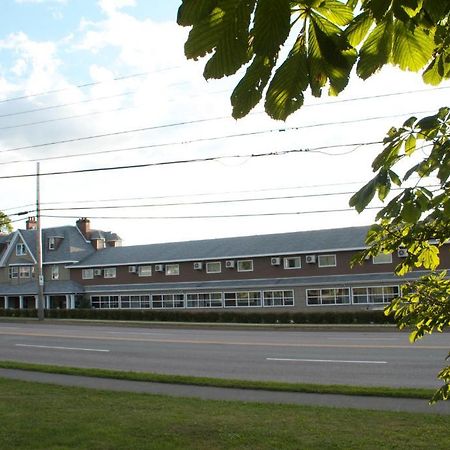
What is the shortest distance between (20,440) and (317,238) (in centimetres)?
4105

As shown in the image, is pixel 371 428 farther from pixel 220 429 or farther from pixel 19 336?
pixel 19 336

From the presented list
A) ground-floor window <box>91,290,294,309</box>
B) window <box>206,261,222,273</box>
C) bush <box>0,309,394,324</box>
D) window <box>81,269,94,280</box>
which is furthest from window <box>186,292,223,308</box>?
window <box>81,269,94,280</box>

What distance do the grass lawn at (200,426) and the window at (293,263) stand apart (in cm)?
3577

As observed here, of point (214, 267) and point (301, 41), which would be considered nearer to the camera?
point (301, 41)

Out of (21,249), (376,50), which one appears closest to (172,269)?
(21,249)

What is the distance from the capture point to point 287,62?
166cm

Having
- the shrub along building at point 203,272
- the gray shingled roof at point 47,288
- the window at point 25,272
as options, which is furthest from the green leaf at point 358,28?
the window at point 25,272

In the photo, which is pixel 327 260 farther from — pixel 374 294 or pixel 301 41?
pixel 301 41

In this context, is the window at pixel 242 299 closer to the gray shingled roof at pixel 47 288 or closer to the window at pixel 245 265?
the window at pixel 245 265

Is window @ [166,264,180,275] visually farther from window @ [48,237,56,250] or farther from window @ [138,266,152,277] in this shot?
window @ [48,237,56,250]

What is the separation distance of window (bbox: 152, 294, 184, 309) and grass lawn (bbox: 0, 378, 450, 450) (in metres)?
40.4

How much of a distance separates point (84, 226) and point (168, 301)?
18060 mm

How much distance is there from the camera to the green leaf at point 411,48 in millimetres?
1779

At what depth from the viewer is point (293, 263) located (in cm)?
4578
